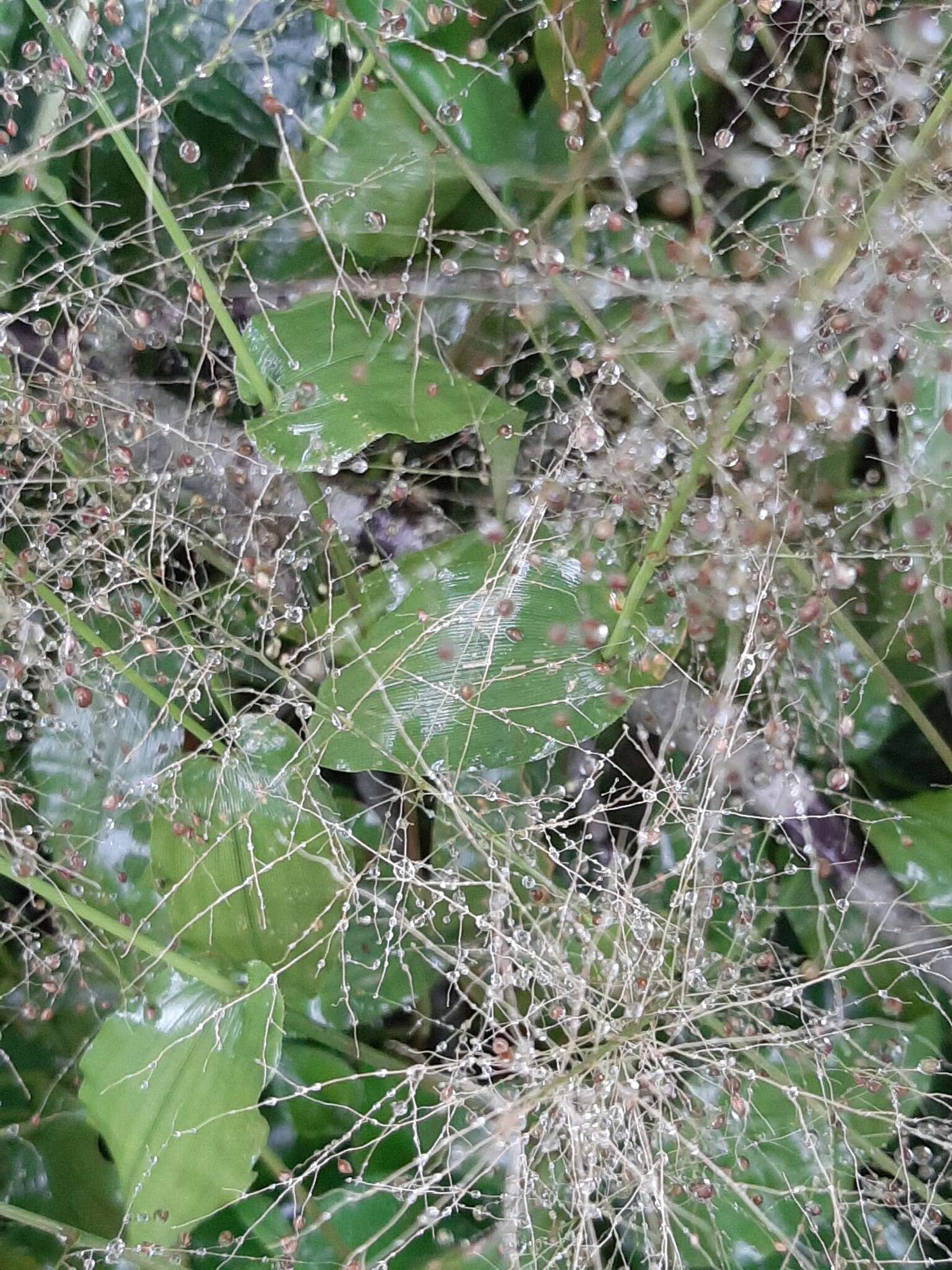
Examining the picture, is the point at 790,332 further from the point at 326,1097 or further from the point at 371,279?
the point at 326,1097

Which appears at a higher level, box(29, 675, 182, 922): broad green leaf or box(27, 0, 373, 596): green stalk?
box(27, 0, 373, 596): green stalk

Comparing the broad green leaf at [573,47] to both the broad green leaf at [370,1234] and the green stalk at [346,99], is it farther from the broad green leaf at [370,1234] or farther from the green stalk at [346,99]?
the broad green leaf at [370,1234]

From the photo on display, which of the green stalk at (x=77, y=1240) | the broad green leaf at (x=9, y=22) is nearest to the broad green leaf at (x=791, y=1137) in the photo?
the green stalk at (x=77, y=1240)

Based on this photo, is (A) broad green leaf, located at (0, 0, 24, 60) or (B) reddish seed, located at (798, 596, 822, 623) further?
(A) broad green leaf, located at (0, 0, 24, 60)

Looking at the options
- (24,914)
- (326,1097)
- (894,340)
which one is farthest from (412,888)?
(894,340)

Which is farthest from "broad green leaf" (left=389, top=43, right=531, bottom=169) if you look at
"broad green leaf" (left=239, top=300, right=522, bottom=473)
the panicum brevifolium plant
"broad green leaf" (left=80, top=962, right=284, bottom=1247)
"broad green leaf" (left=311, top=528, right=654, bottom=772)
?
"broad green leaf" (left=80, top=962, right=284, bottom=1247)

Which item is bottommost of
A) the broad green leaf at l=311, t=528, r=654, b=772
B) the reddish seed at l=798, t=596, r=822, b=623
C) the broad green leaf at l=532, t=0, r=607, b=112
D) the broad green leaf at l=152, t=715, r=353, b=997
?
the broad green leaf at l=152, t=715, r=353, b=997

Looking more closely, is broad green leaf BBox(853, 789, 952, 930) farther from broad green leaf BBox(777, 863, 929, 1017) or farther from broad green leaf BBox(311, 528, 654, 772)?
broad green leaf BBox(311, 528, 654, 772)
